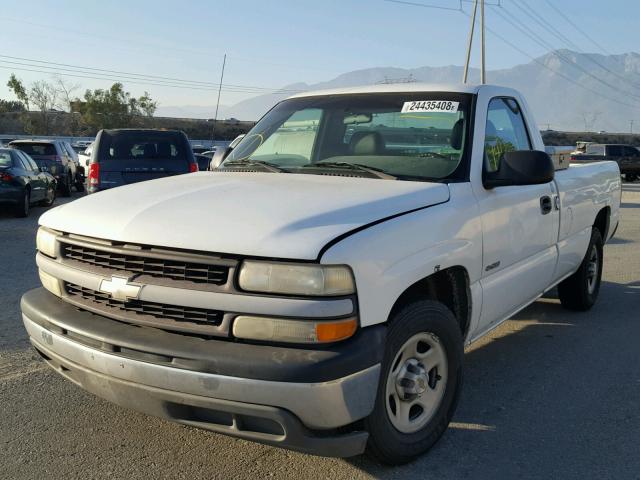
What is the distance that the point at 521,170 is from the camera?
388 cm

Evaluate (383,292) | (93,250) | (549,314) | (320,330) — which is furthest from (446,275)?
(549,314)

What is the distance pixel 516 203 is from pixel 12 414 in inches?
129

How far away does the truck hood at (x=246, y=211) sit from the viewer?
111 inches

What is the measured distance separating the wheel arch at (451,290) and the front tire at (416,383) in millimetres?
157

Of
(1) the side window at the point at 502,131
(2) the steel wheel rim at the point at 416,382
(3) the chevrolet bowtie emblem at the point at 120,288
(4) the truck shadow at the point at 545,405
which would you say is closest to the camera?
(3) the chevrolet bowtie emblem at the point at 120,288

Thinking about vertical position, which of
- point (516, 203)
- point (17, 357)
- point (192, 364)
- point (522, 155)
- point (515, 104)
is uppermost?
point (515, 104)

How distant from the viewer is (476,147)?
159 inches

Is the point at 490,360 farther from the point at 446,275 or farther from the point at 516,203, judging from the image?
the point at 446,275

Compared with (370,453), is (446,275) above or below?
above

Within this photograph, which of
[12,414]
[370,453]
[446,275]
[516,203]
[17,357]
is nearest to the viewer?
[370,453]

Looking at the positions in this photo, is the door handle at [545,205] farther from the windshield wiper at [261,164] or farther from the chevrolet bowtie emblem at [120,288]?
the chevrolet bowtie emblem at [120,288]

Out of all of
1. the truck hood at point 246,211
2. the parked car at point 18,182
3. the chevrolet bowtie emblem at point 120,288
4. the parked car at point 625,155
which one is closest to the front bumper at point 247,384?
the chevrolet bowtie emblem at point 120,288

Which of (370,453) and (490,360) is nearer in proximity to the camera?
(370,453)

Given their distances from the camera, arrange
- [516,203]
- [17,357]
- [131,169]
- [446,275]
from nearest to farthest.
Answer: [446,275] → [516,203] → [17,357] → [131,169]
